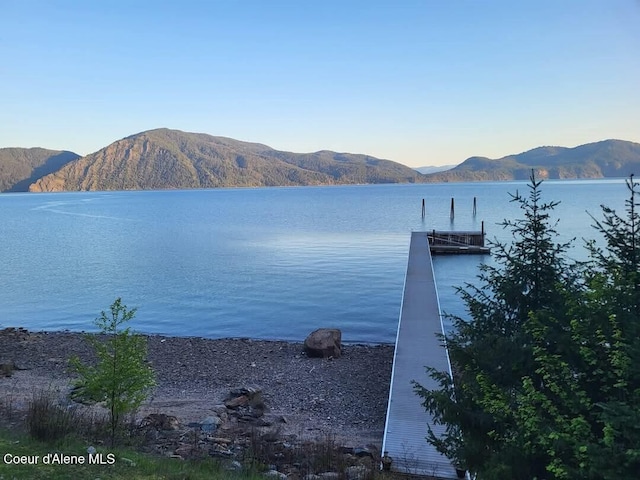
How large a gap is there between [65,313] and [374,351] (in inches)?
739

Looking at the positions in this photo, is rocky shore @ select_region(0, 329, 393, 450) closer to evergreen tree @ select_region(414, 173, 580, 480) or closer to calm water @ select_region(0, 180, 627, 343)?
calm water @ select_region(0, 180, 627, 343)

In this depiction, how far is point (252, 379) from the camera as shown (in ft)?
57.4

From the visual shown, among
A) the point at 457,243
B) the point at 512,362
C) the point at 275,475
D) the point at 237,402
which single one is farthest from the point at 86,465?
the point at 457,243

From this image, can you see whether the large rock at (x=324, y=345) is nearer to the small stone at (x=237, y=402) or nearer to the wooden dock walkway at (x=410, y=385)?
the wooden dock walkway at (x=410, y=385)

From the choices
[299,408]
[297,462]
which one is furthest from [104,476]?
[299,408]

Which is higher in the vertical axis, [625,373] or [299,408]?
[625,373]

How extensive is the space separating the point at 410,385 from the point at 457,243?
3869 cm

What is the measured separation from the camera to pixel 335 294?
30547 millimetres

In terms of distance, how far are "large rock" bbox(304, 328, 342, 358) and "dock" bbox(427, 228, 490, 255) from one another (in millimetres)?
30306

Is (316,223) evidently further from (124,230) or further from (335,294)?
(335,294)

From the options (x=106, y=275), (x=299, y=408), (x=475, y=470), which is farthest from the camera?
(x=106, y=275)

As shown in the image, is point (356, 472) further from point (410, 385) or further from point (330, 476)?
point (410, 385)

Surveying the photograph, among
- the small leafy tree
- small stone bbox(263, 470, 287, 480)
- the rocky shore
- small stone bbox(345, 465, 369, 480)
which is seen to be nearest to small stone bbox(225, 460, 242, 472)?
small stone bbox(263, 470, 287, 480)

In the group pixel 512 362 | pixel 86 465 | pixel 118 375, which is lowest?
pixel 86 465
